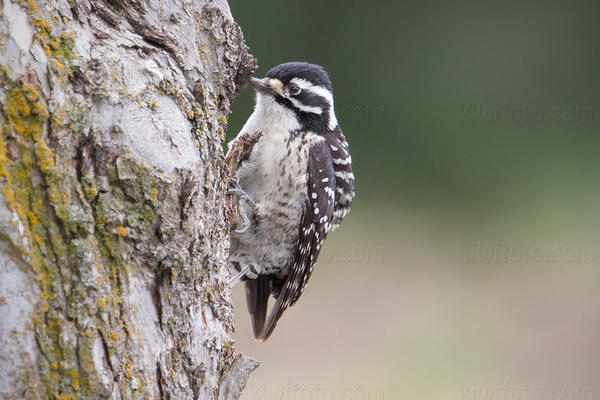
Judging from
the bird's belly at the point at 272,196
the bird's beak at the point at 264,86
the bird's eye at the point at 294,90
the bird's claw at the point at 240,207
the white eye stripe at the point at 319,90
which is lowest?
the bird's claw at the point at 240,207

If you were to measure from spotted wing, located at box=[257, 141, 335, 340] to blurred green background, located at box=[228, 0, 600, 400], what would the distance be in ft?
8.22

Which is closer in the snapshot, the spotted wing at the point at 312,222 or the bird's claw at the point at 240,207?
the bird's claw at the point at 240,207

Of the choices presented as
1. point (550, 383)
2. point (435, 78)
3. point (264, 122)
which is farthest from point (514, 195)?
point (264, 122)

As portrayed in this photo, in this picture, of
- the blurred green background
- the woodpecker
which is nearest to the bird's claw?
the woodpecker

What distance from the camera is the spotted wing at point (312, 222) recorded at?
3.98 metres

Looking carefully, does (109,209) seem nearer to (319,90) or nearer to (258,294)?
(319,90)

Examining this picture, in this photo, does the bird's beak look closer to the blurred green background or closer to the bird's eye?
the bird's eye

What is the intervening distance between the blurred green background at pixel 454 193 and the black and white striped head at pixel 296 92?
3.14 meters

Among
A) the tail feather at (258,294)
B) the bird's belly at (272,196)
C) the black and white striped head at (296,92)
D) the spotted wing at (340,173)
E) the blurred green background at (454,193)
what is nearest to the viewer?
the bird's belly at (272,196)

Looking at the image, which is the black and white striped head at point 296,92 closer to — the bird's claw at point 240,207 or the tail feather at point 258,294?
the bird's claw at point 240,207

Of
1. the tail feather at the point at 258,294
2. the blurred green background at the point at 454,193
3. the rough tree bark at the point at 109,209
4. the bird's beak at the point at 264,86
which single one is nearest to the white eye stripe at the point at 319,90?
the bird's beak at the point at 264,86

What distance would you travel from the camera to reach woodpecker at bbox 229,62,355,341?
12.8ft

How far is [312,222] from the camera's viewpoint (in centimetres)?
407

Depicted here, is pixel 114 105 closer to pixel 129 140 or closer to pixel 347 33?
pixel 129 140
